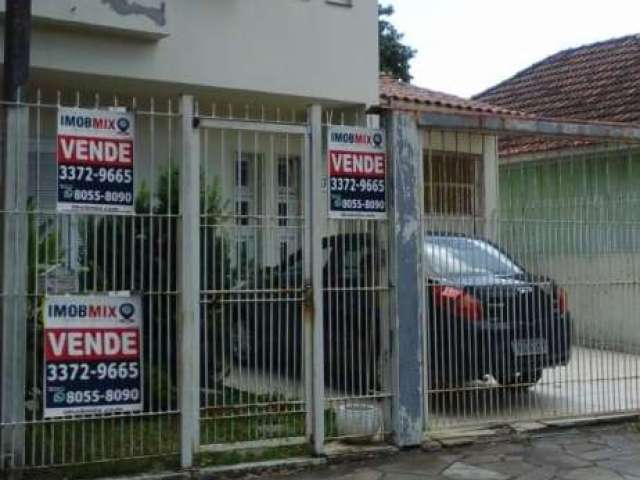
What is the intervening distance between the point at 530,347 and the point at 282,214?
2.71 metres

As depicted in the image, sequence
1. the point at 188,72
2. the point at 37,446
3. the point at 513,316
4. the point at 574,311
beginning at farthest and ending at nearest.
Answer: the point at 188,72 < the point at 574,311 < the point at 513,316 < the point at 37,446

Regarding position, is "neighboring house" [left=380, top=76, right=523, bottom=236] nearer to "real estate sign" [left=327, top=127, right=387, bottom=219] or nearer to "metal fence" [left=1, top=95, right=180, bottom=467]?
"real estate sign" [left=327, top=127, right=387, bottom=219]

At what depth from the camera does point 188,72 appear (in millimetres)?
11094

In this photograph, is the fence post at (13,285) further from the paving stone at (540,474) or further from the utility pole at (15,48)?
the paving stone at (540,474)

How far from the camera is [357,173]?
6.89 m

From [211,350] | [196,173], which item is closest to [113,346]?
[211,350]

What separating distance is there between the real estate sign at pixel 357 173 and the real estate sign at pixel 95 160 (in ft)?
5.51

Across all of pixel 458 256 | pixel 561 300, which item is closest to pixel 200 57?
pixel 458 256

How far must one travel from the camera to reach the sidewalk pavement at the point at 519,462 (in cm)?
623

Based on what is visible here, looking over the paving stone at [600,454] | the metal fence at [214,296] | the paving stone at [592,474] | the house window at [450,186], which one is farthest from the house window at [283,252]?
the paving stone at [600,454]

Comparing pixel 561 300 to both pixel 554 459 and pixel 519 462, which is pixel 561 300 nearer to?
pixel 554 459

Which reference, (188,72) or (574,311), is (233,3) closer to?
(188,72)

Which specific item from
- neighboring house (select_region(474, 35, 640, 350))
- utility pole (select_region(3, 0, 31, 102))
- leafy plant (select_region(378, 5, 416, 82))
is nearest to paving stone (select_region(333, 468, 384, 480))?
neighboring house (select_region(474, 35, 640, 350))

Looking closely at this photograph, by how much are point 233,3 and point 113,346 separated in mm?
6890
